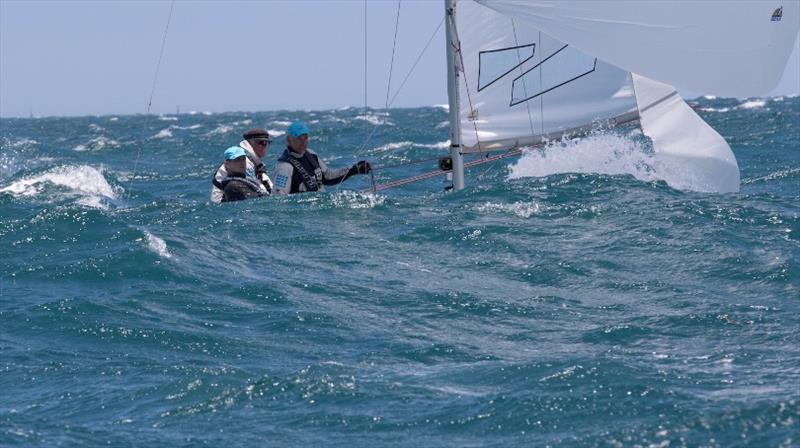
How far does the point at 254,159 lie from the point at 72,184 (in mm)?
4745

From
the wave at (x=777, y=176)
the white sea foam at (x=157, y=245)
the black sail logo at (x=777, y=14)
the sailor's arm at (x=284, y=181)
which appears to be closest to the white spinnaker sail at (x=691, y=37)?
the black sail logo at (x=777, y=14)

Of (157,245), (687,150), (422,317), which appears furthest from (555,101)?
(422,317)

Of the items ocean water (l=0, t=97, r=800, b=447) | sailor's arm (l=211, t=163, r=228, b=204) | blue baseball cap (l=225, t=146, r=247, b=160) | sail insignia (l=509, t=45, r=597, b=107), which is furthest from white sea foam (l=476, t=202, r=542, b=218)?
sailor's arm (l=211, t=163, r=228, b=204)

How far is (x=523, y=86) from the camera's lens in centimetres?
1144

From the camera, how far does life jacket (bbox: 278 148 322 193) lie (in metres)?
10.6

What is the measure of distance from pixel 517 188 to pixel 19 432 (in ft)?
22.5

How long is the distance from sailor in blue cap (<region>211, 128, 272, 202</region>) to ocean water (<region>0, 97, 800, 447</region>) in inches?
13.1

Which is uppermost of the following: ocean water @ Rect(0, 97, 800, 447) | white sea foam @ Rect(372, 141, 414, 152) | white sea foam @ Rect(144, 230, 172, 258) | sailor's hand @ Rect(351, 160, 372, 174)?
sailor's hand @ Rect(351, 160, 372, 174)

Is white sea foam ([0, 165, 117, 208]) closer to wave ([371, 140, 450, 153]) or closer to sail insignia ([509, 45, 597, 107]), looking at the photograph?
sail insignia ([509, 45, 597, 107])

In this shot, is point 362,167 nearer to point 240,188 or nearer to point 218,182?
point 240,188

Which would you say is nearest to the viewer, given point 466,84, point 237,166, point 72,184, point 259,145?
point 237,166

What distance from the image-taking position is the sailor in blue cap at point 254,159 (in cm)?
1040

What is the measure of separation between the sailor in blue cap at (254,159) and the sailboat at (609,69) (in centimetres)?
165

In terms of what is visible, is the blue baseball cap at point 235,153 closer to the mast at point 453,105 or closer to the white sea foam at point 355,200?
the white sea foam at point 355,200
